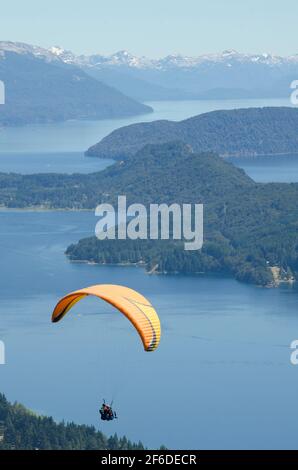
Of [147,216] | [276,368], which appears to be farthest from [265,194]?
[276,368]

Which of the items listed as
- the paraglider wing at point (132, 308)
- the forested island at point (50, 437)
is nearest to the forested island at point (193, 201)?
the forested island at point (50, 437)

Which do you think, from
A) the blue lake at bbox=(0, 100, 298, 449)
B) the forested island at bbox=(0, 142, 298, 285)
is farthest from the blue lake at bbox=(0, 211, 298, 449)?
the forested island at bbox=(0, 142, 298, 285)

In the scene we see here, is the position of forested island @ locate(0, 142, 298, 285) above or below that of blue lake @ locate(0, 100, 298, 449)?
above

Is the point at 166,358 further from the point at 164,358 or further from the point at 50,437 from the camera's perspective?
the point at 50,437

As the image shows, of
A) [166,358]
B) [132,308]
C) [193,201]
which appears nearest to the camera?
[132,308]

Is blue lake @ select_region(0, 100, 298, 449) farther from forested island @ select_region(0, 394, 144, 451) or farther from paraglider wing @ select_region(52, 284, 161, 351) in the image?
paraglider wing @ select_region(52, 284, 161, 351)

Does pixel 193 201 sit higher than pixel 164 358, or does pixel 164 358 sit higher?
pixel 193 201

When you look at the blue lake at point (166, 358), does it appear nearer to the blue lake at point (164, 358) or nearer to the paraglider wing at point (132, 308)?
the blue lake at point (164, 358)

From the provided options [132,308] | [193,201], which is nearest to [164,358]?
[132,308]
